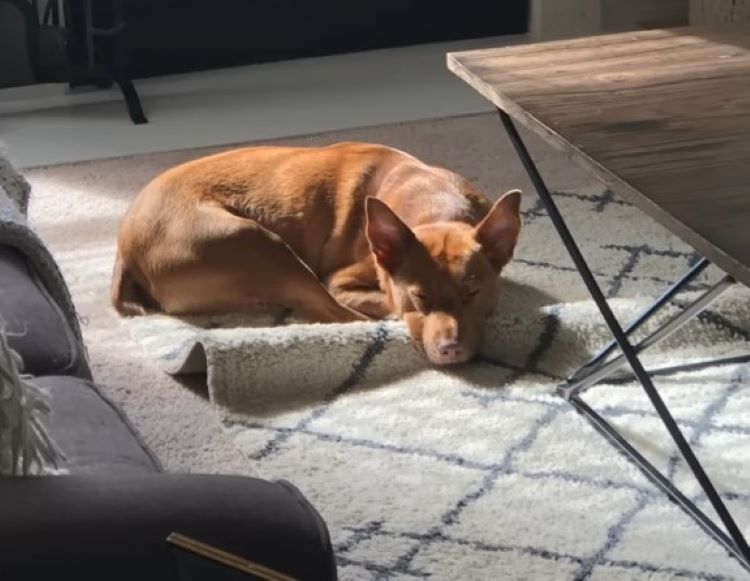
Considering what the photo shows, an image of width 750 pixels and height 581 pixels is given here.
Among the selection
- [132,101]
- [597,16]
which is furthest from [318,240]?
[597,16]

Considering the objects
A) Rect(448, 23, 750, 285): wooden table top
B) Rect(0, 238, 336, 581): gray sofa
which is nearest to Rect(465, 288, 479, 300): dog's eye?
Rect(448, 23, 750, 285): wooden table top

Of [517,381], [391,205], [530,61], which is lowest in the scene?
[517,381]

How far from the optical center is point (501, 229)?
207 cm

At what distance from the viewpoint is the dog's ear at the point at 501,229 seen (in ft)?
6.71

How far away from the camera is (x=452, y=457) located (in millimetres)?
1821

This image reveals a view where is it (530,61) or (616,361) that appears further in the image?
(616,361)

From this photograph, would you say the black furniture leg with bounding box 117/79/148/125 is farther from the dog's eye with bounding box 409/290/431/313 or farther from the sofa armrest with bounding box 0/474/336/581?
the sofa armrest with bounding box 0/474/336/581

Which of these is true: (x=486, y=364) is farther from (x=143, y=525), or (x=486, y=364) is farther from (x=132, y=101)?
(x=132, y=101)

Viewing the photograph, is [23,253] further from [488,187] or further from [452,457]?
[488,187]

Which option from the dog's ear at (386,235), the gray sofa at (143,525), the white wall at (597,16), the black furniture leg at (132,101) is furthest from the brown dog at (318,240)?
the white wall at (597,16)

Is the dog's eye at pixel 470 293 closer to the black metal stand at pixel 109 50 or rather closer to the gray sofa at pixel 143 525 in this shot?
the gray sofa at pixel 143 525

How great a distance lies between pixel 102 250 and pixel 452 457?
1.00m

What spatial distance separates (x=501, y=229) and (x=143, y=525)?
124 centimetres

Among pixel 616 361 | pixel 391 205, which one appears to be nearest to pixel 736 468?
pixel 616 361
